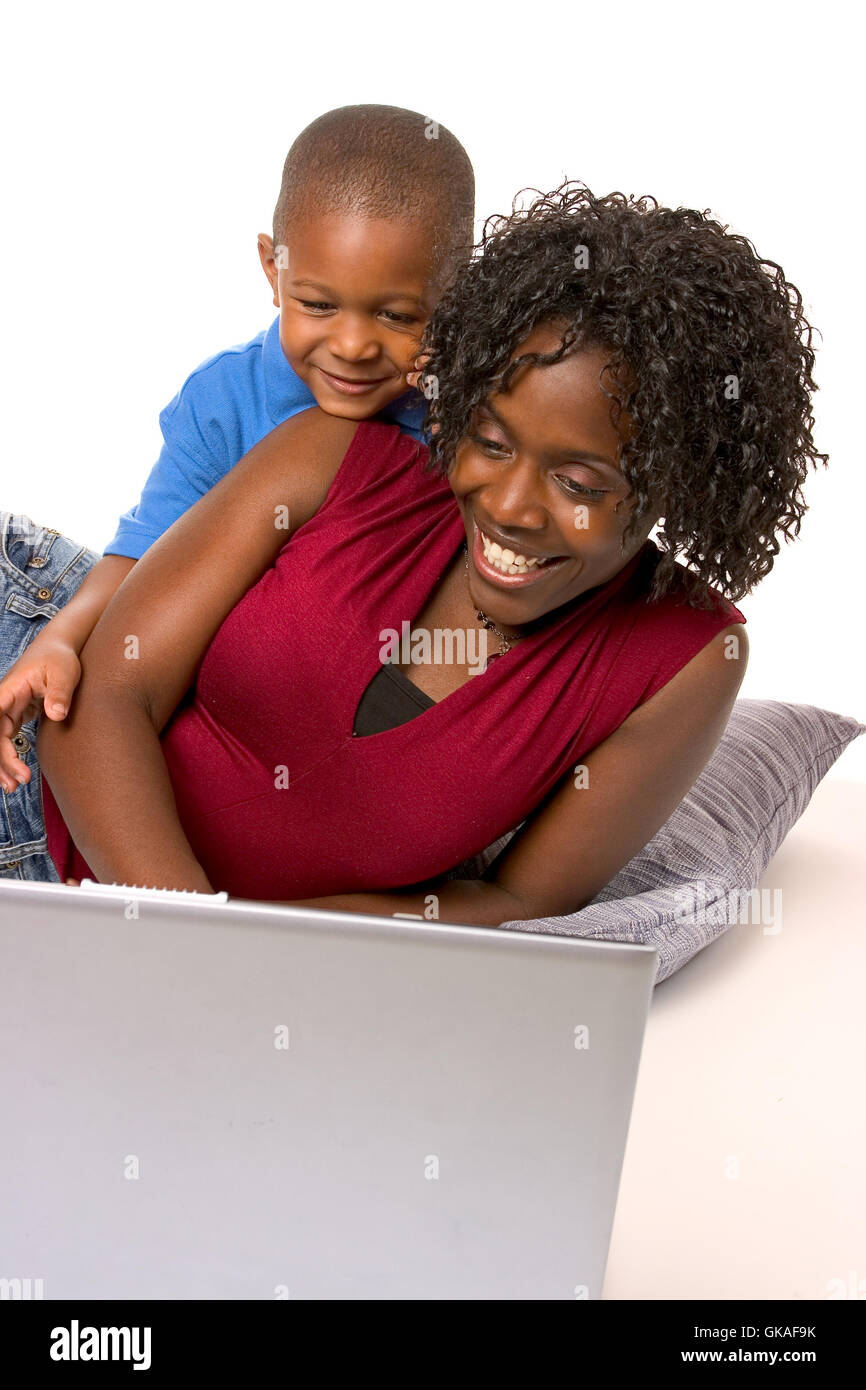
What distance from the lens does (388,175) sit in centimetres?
156

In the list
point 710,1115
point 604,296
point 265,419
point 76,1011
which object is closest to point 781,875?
point 710,1115

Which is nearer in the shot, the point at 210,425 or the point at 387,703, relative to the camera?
the point at 387,703

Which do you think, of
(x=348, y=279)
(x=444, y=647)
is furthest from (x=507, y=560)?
(x=348, y=279)

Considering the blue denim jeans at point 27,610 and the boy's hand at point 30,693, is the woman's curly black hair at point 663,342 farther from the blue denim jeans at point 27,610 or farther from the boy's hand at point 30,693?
the blue denim jeans at point 27,610

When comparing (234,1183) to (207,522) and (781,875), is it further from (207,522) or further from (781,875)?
(781,875)

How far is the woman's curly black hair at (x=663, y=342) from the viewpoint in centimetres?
121

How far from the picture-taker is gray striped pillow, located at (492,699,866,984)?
179 cm

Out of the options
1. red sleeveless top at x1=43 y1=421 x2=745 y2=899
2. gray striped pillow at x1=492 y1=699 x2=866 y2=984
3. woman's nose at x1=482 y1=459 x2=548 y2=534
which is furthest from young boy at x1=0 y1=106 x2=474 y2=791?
gray striped pillow at x1=492 y1=699 x2=866 y2=984

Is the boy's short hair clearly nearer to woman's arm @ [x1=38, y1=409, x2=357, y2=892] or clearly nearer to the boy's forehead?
the boy's forehead

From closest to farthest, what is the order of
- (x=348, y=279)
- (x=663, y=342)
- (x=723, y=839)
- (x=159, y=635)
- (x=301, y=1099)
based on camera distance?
(x=301, y=1099) → (x=663, y=342) → (x=159, y=635) → (x=348, y=279) → (x=723, y=839)

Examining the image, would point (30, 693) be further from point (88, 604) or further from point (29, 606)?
point (29, 606)

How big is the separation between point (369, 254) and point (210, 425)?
320mm

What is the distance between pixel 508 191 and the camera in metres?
3.25
